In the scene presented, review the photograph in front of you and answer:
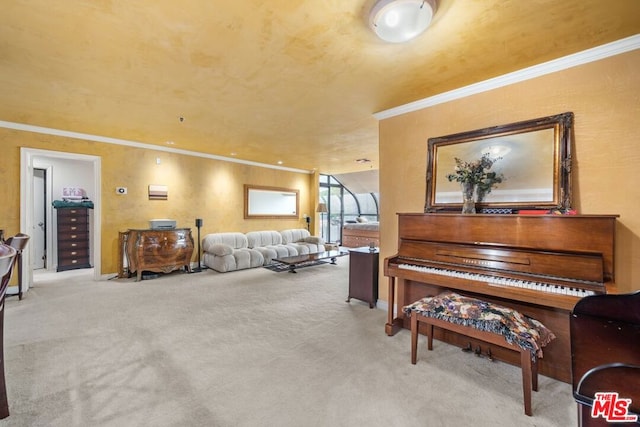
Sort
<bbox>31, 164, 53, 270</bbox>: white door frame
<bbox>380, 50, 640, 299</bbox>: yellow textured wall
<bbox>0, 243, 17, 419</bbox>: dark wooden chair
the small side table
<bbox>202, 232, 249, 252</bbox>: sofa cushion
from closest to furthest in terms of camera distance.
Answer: <bbox>0, 243, 17, 419</bbox>: dark wooden chair < <bbox>380, 50, 640, 299</bbox>: yellow textured wall < the small side table < <bbox>31, 164, 53, 270</bbox>: white door frame < <bbox>202, 232, 249, 252</bbox>: sofa cushion

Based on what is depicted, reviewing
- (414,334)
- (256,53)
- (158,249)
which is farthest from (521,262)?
(158,249)

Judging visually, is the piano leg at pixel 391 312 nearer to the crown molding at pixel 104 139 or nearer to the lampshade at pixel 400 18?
the lampshade at pixel 400 18

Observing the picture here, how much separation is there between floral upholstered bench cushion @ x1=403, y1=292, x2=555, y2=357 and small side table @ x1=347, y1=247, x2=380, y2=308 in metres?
1.19

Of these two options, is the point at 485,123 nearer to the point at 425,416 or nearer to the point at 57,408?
the point at 425,416

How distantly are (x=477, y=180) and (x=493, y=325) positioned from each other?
52.1 inches

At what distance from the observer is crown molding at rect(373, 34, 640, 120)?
196 centimetres

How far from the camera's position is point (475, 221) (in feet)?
7.55

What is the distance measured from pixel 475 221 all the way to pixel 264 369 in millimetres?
2149

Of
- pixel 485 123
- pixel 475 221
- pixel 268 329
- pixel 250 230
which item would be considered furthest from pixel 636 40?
pixel 250 230

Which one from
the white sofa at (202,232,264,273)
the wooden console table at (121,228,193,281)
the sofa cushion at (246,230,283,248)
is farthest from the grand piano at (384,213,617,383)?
the sofa cushion at (246,230,283,248)

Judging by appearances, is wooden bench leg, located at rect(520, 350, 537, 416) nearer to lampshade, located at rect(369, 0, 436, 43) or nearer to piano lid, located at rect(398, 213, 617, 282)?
piano lid, located at rect(398, 213, 617, 282)

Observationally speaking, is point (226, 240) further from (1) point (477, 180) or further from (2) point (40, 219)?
(1) point (477, 180)

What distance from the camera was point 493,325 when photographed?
1796mm

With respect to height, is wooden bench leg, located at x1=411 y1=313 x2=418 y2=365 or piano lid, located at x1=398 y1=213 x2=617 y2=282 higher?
piano lid, located at x1=398 y1=213 x2=617 y2=282
